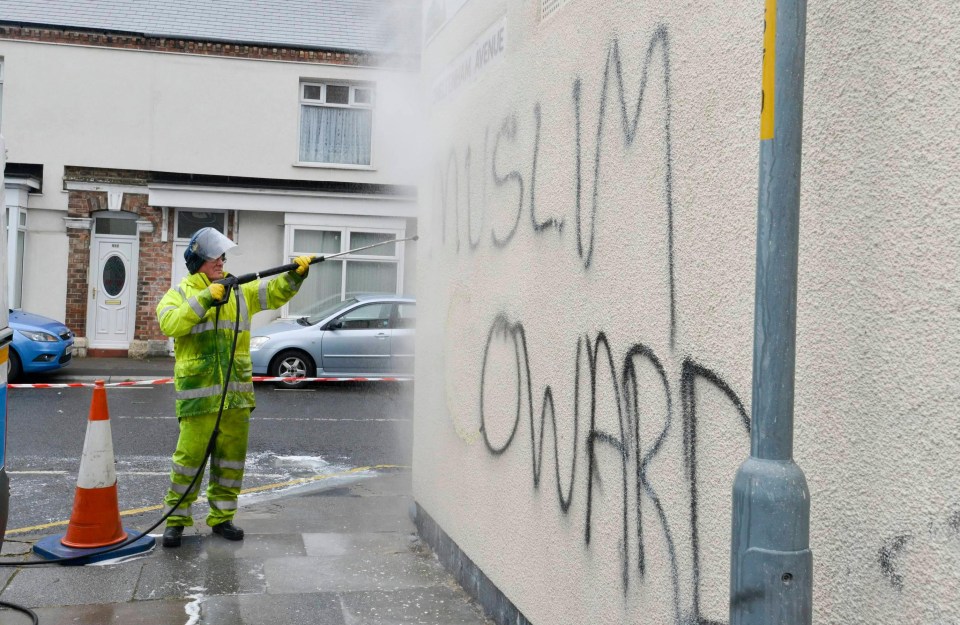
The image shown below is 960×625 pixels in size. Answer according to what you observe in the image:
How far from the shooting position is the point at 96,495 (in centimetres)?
533

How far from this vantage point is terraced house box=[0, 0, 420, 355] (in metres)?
18.3

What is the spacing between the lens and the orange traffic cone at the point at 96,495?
17.3ft

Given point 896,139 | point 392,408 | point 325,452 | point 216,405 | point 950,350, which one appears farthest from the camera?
point 392,408

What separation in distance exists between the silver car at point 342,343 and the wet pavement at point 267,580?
7.28 metres

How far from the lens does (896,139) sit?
1917 mm

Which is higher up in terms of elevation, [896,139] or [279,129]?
[279,129]

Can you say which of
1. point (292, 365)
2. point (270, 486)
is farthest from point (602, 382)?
point (292, 365)

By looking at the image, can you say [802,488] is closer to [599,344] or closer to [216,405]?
A: [599,344]

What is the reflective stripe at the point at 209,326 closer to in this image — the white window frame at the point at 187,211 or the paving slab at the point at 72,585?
the paving slab at the point at 72,585

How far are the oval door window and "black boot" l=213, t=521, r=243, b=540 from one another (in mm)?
14082

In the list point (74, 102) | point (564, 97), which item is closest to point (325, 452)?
point (564, 97)

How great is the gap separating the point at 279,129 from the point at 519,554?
53.7 feet

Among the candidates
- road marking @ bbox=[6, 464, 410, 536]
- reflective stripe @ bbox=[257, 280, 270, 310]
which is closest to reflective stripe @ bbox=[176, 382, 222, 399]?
reflective stripe @ bbox=[257, 280, 270, 310]

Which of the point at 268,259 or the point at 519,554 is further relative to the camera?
the point at 268,259
